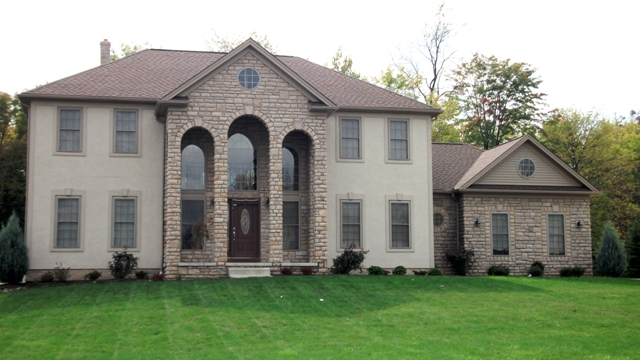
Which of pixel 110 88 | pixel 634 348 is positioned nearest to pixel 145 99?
pixel 110 88

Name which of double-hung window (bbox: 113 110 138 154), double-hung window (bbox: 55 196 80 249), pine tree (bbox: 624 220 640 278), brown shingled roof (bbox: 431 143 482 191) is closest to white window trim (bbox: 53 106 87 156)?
double-hung window (bbox: 113 110 138 154)

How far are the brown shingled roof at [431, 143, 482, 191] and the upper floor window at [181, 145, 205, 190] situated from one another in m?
9.35

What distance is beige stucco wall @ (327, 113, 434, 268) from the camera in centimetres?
2741

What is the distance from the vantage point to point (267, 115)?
25.3m

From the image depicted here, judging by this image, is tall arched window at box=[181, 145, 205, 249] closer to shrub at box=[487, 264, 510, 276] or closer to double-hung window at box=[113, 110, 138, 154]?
double-hung window at box=[113, 110, 138, 154]

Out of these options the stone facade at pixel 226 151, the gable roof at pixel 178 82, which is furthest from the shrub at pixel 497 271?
the stone facade at pixel 226 151

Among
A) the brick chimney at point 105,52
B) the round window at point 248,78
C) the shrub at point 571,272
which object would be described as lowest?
the shrub at point 571,272

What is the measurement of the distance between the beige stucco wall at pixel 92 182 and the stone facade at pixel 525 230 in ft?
39.7

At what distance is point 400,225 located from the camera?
2797cm

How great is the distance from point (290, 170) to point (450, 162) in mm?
8218

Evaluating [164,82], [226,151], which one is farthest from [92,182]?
[226,151]

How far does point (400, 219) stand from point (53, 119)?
13106mm

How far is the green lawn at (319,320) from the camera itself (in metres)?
14.5

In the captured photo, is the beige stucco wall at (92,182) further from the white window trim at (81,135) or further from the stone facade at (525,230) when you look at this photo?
the stone facade at (525,230)
